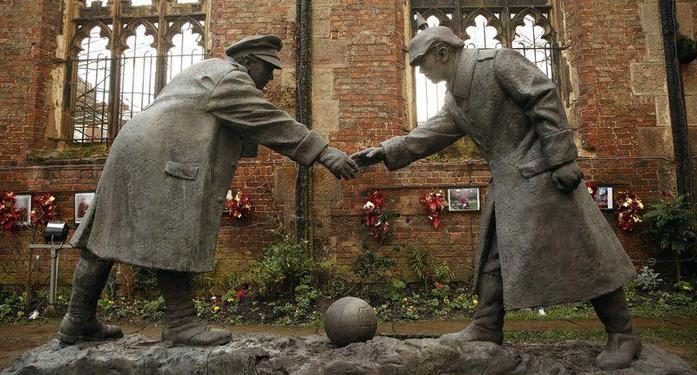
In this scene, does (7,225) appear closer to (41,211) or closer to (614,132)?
(41,211)

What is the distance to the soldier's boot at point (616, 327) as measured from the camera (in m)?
2.68

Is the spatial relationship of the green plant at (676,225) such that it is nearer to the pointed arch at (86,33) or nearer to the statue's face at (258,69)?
the statue's face at (258,69)

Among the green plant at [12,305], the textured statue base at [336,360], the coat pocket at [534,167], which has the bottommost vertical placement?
the green plant at [12,305]

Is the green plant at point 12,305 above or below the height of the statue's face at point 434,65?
below

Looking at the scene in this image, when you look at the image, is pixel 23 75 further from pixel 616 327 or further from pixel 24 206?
pixel 616 327

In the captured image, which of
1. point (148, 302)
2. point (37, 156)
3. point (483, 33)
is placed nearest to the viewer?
point (148, 302)

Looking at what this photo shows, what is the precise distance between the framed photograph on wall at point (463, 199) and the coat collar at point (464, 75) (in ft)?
14.7

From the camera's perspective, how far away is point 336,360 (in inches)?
104

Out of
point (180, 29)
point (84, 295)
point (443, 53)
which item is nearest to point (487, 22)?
point (180, 29)

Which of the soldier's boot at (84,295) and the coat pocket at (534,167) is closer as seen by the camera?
the coat pocket at (534,167)

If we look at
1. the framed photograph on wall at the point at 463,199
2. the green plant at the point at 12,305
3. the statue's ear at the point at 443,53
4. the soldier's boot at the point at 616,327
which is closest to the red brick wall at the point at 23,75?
the green plant at the point at 12,305

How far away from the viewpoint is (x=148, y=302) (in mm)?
6910

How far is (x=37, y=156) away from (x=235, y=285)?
3.62 metres

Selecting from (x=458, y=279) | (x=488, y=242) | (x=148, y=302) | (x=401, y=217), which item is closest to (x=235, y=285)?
(x=148, y=302)
